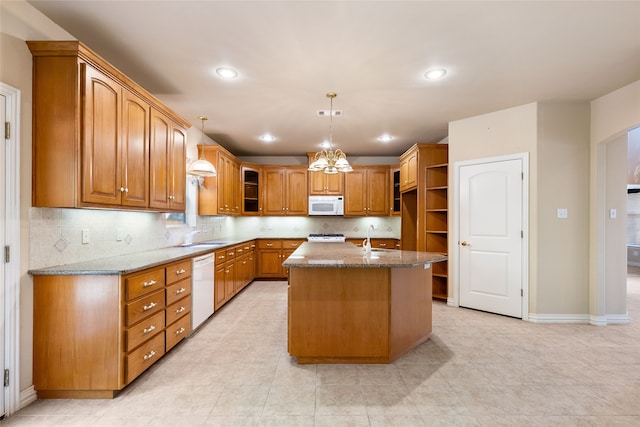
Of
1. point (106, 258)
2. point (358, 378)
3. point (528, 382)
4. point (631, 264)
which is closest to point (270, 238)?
point (106, 258)

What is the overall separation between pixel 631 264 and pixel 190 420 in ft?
37.3

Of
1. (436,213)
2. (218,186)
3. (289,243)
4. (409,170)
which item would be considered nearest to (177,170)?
(218,186)

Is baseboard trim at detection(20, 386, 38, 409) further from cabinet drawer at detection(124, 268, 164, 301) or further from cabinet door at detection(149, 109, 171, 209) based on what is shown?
cabinet door at detection(149, 109, 171, 209)

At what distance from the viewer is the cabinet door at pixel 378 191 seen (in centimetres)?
630

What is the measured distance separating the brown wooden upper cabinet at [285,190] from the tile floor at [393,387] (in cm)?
336

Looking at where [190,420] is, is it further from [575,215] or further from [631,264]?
[631,264]

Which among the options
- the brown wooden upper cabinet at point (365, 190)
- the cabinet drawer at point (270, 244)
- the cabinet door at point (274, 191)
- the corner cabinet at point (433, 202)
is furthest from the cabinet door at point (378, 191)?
the cabinet drawer at point (270, 244)

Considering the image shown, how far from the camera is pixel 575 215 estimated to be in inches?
145

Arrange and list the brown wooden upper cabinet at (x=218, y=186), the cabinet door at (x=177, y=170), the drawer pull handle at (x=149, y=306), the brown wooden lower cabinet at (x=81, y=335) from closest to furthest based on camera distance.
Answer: the brown wooden lower cabinet at (x=81, y=335) < the drawer pull handle at (x=149, y=306) < the cabinet door at (x=177, y=170) < the brown wooden upper cabinet at (x=218, y=186)

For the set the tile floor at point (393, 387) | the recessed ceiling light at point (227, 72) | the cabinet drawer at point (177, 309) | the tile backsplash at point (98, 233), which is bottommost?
the tile floor at point (393, 387)

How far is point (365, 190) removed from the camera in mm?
6312

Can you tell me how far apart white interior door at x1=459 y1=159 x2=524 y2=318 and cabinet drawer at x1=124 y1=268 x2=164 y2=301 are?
3.81m

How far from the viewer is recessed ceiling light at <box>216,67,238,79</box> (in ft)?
9.29

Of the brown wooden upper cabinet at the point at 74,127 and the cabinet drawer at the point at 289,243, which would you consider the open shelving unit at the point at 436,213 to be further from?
the brown wooden upper cabinet at the point at 74,127
